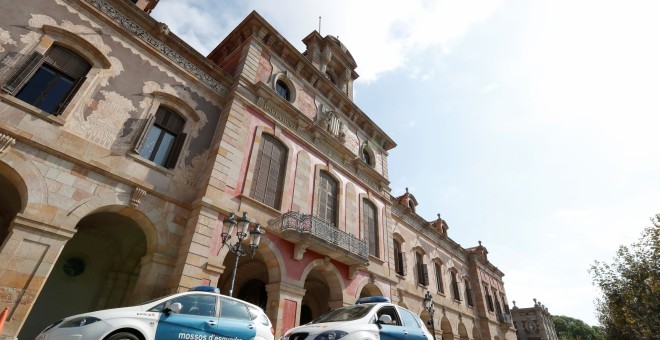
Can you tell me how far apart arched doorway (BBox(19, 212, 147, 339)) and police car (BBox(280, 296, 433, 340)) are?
7.57 metres

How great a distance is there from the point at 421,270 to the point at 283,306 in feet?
43.6

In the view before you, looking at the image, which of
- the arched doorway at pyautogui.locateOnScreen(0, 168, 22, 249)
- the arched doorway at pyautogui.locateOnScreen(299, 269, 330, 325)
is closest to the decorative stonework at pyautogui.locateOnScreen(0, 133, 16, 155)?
the arched doorway at pyautogui.locateOnScreen(0, 168, 22, 249)

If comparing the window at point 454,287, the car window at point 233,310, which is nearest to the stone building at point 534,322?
the window at point 454,287

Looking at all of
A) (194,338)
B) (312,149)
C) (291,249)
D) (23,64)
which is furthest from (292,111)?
(194,338)

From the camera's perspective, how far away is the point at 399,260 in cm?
1934

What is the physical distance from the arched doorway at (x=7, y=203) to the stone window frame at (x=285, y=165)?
616 cm

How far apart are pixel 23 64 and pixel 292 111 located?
8.75 m

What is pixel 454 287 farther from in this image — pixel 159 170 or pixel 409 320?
pixel 159 170

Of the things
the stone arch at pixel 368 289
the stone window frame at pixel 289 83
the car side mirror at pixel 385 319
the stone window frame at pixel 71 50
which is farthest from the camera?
the stone window frame at pixel 289 83

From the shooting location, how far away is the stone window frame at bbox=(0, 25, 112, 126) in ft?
25.4

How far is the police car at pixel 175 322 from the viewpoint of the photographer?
429 centimetres

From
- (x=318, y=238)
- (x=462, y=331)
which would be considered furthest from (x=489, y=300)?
(x=318, y=238)

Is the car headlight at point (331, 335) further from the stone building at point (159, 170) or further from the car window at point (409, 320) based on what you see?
the stone building at point (159, 170)

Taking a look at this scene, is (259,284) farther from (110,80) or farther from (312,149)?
(110,80)
